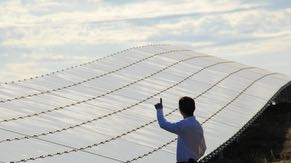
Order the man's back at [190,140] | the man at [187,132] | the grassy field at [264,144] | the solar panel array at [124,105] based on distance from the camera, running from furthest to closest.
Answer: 1. the grassy field at [264,144]
2. the solar panel array at [124,105]
3. the man's back at [190,140]
4. the man at [187,132]

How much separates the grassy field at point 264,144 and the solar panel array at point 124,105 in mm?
2030

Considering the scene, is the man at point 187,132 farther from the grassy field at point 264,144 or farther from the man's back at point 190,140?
the grassy field at point 264,144

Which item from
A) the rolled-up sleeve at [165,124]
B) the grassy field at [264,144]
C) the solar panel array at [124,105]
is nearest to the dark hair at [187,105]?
the rolled-up sleeve at [165,124]

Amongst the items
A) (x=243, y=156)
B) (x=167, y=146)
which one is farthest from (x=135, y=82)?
(x=167, y=146)

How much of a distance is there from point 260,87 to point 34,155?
90.2ft

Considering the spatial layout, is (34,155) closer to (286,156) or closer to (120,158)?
(120,158)

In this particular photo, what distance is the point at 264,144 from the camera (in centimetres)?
3650

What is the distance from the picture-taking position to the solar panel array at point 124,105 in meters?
20.7

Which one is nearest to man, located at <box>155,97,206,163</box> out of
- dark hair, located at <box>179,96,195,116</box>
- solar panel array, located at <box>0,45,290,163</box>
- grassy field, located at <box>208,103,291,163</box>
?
dark hair, located at <box>179,96,195,116</box>

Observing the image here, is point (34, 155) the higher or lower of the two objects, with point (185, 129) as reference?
lower

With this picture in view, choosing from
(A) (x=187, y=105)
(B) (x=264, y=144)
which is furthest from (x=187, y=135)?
(B) (x=264, y=144)

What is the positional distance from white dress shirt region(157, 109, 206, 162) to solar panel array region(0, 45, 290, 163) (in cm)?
733

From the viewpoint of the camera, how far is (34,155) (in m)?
18.4

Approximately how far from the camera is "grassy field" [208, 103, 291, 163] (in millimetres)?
30772
